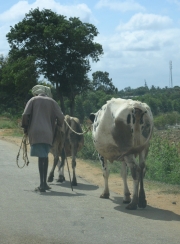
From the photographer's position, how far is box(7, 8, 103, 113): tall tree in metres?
37.7

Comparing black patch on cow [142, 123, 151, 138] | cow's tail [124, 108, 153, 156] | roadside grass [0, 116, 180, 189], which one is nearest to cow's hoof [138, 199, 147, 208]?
cow's tail [124, 108, 153, 156]

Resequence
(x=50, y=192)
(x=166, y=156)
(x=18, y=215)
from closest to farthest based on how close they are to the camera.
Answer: (x=18, y=215) < (x=50, y=192) < (x=166, y=156)

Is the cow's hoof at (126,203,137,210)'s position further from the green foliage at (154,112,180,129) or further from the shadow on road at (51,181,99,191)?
the green foliage at (154,112,180,129)

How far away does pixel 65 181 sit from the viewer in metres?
11.8

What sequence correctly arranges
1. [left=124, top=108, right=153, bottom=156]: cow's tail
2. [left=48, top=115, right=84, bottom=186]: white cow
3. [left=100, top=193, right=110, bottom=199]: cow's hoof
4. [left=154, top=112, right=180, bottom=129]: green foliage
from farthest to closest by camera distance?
[left=154, top=112, right=180, bottom=129]: green foliage, [left=48, top=115, right=84, bottom=186]: white cow, [left=100, top=193, right=110, bottom=199]: cow's hoof, [left=124, top=108, right=153, bottom=156]: cow's tail

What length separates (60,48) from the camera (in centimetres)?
3794

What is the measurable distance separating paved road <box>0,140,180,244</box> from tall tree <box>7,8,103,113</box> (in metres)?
27.8

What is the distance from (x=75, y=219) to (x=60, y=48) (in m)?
31.1

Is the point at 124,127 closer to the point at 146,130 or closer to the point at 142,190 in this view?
the point at 146,130

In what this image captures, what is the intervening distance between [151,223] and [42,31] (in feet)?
106

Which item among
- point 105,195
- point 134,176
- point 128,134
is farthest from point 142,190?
point 128,134

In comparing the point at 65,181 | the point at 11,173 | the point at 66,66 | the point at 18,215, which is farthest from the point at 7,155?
the point at 66,66

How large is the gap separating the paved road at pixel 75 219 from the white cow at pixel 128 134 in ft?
2.00

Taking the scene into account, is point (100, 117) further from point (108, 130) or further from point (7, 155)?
point (7, 155)
